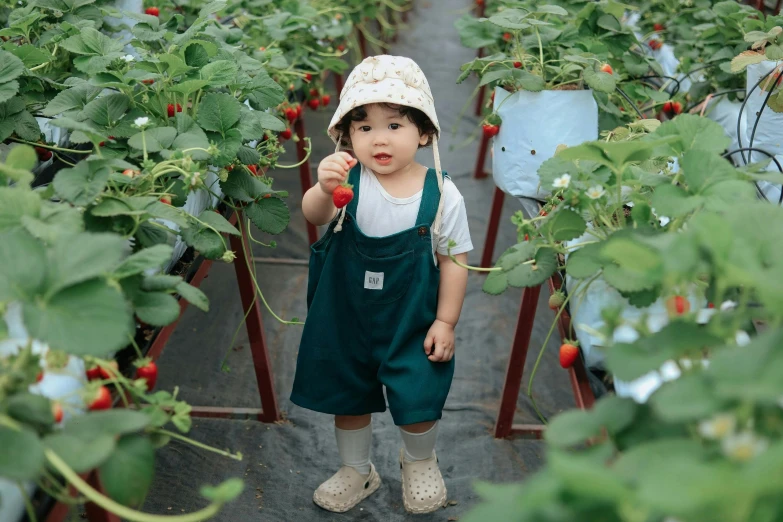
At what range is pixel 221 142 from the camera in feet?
4.76

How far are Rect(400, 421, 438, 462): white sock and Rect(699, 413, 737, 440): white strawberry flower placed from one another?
1137 millimetres

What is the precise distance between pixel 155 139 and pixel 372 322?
0.57 metres

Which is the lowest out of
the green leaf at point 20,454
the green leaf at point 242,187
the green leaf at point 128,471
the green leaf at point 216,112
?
the green leaf at point 242,187

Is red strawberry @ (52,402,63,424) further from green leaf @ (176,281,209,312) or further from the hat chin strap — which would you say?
the hat chin strap

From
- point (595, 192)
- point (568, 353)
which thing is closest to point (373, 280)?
point (568, 353)

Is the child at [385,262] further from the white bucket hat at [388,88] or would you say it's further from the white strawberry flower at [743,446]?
the white strawberry flower at [743,446]

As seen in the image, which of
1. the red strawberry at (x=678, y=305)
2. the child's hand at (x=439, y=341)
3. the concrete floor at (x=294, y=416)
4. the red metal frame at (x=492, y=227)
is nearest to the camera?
the red strawberry at (x=678, y=305)

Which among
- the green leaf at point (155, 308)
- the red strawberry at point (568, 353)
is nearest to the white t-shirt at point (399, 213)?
the red strawberry at point (568, 353)

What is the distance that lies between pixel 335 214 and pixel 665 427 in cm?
96

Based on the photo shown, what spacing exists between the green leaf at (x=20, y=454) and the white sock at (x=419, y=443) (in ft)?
3.61

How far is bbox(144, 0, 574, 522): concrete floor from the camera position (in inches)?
73.9

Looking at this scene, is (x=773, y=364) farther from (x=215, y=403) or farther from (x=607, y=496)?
(x=215, y=403)

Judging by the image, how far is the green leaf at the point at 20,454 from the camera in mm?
699

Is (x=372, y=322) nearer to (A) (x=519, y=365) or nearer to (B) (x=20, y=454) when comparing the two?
(A) (x=519, y=365)
